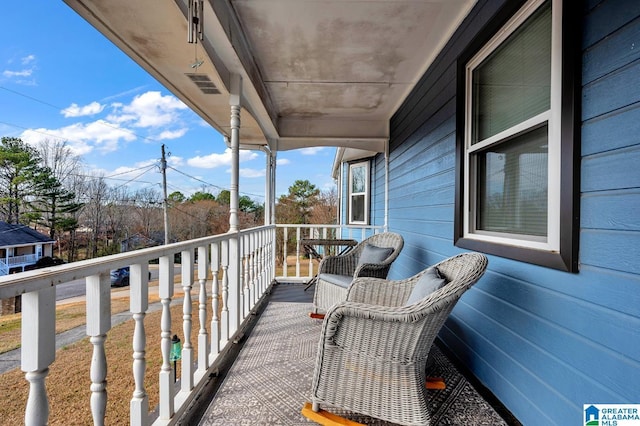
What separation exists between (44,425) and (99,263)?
47cm

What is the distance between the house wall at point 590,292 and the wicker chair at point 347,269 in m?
1.01

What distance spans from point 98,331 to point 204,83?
2.28 m

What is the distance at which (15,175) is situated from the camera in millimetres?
2104

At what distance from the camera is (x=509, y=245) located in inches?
69.6

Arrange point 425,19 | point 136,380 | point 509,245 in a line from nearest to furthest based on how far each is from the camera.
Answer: point 136,380 < point 509,245 < point 425,19

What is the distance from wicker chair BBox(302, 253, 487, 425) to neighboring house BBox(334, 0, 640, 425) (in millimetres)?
374

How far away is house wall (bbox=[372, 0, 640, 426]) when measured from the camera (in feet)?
3.64

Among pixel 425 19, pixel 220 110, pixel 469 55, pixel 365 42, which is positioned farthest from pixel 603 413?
pixel 220 110

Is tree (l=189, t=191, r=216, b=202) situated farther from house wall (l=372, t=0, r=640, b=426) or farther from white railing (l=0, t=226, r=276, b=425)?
house wall (l=372, t=0, r=640, b=426)

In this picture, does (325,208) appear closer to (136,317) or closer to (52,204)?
(52,204)

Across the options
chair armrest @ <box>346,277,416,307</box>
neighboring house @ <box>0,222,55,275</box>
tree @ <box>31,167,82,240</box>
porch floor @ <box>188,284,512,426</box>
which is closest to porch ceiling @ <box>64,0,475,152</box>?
tree @ <box>31,167,82,240</box>

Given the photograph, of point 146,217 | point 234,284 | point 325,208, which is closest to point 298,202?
point 325,208

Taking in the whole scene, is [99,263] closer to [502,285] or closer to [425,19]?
[502,285]

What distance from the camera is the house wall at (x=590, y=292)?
43.7 inches
